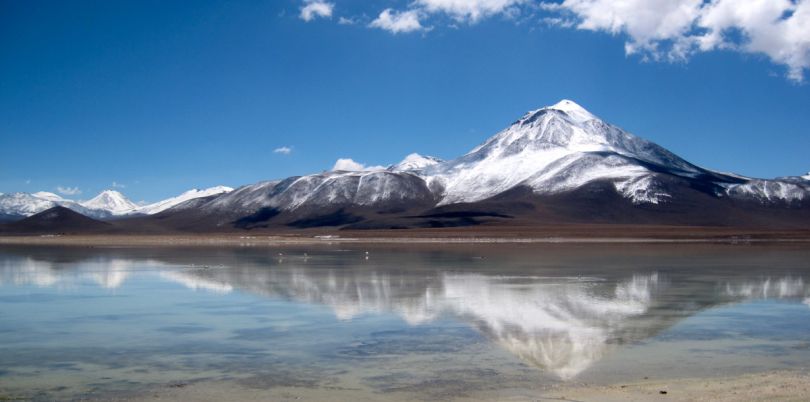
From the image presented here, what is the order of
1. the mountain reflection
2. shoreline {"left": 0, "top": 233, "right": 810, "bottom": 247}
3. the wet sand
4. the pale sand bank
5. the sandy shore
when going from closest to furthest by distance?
the sandy shore < the mountain reflection < shoreline {"left": 0, "top": 233, "right": 810, "bottom": 247} < the pale sand bank < the wet sand

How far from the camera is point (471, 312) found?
24.5 meters

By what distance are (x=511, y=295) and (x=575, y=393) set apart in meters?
15.6

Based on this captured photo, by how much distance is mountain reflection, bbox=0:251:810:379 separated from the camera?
19.7 m

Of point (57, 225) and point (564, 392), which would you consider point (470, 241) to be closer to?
point (564, 392)

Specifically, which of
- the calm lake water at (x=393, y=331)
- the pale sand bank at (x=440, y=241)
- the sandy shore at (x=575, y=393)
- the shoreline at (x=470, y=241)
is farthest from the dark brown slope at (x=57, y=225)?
the sandy shore at (x=575, y=393)

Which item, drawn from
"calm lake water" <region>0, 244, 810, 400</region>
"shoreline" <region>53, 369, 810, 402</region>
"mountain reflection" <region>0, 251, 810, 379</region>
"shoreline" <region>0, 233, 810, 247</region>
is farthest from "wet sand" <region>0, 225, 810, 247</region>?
"shoreline" <region>53, 369, 810, 402</region>

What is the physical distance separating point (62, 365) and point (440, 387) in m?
8.33

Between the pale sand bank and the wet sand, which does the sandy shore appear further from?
the wet sand

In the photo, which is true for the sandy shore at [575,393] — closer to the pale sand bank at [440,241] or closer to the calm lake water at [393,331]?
the calm lake water at [393,331]

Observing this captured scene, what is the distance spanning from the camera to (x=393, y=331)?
68.1 ft

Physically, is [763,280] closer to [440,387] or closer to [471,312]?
[471,312]

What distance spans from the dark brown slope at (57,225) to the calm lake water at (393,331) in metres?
148

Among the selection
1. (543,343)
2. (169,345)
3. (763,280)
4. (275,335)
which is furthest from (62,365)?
(763,280)

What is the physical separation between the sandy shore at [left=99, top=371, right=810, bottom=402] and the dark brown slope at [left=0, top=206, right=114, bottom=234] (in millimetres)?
171101
